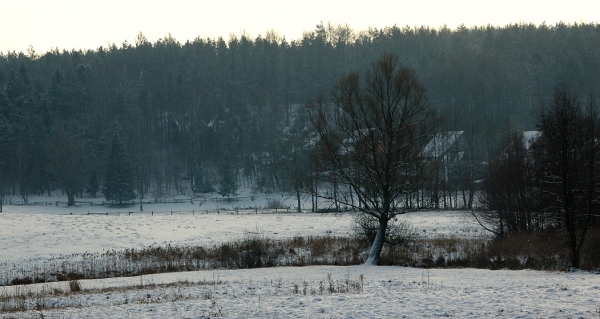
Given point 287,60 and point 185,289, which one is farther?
point 287,60

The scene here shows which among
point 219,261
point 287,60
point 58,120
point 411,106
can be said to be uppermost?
point 287,60

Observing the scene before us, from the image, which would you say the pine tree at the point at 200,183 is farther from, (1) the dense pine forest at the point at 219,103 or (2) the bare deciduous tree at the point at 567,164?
(2) the bare deciduous tree at the point at 567,164

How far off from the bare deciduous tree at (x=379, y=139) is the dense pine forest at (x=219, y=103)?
51.2 m

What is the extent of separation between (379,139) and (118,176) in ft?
230

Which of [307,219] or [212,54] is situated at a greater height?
[212,54]

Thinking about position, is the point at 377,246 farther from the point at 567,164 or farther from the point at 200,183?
the point at 200,183

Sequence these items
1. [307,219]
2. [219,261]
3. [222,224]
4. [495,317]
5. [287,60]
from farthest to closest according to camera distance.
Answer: [287,60]
[307,219]
[222,224]
[219,261]
[495,317]

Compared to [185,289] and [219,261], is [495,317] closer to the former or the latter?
[185,289]

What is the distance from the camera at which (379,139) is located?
90.7ft

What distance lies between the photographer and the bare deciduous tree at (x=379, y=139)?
26812 millimetres

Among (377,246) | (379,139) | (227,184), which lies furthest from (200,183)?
(377,246)

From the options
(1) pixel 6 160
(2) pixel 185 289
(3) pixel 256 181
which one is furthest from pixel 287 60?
(2) pixel 185 289

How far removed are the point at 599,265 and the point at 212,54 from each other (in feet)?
413

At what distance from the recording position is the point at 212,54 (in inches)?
5487
